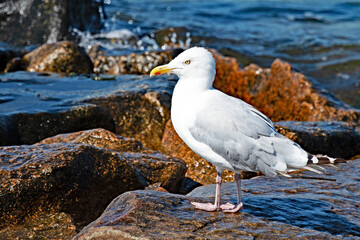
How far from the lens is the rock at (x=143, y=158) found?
599 centimetres

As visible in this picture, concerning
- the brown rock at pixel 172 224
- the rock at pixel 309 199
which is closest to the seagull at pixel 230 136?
the brown rock at pixel 172 224

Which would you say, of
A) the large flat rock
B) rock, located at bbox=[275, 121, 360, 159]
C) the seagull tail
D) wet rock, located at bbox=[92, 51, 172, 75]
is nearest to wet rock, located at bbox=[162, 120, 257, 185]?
rock, located at bbox=[275, 121, 360, 159]

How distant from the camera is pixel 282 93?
9.77 metres

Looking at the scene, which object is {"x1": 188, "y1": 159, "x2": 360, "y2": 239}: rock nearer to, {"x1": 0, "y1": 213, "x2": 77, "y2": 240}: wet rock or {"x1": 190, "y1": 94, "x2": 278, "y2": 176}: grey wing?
{"x1": 190, "y1": 94, "x2": 278, "y2": 176}: grey wing

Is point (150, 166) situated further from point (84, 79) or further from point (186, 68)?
point (84, 79)

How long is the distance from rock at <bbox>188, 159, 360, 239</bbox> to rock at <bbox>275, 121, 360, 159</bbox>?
85cm

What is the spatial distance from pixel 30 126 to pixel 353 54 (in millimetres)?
12870

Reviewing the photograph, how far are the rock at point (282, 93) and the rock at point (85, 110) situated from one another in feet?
6.06

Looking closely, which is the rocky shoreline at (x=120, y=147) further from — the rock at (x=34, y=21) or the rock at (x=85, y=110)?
the rock at (x=34, y=21)

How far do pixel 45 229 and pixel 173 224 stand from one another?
5.45 ft

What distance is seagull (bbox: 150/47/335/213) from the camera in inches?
169

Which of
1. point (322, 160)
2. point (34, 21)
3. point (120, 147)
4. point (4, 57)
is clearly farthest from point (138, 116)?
point (34, 21)

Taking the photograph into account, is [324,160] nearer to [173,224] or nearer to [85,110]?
[173,224]

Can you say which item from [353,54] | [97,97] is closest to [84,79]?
[97,97]
